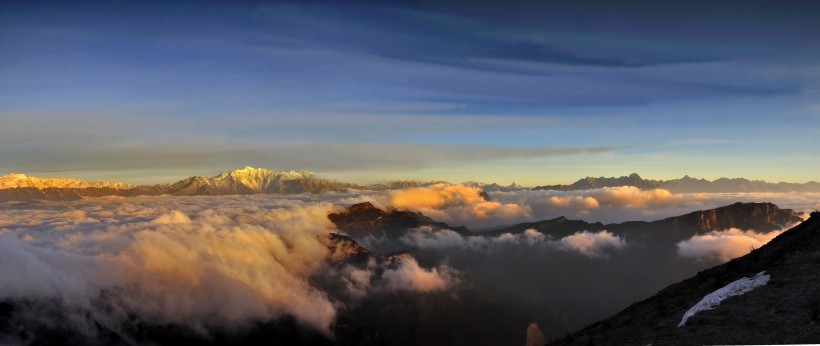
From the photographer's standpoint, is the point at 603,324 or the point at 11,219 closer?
the point at 603,324

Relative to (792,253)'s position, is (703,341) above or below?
below

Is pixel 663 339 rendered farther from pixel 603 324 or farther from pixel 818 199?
pixel 818 199

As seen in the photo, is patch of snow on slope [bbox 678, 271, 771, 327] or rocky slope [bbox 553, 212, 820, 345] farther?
patch of snow on slope [bbox 678, 271, 771, 327]

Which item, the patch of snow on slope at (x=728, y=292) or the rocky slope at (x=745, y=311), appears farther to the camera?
the patch of snow on slope at (x=728, y=292)

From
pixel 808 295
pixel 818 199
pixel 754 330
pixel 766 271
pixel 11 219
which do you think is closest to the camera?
pixel 754 330

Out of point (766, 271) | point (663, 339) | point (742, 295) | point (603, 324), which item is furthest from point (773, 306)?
point (603, 324)
